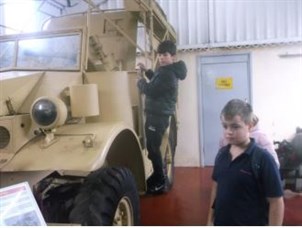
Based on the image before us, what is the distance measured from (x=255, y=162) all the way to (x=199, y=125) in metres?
6.00

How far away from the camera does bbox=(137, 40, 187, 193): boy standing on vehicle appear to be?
14.9 feet

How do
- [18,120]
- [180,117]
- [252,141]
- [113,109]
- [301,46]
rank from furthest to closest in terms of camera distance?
[180,117], [301,46], [113,109], [18,120], [252,141]

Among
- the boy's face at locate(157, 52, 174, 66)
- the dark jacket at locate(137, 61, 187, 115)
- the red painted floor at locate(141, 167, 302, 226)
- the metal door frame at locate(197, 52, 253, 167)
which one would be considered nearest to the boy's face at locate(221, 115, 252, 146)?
the red painted floor at locate(141, 167, 302, 226)

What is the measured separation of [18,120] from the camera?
8.38 feet

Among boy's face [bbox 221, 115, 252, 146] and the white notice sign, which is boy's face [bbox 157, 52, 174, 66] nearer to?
boy's face [bbox 221, 115, 252, 146]

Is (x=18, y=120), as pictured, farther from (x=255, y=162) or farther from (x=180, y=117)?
(x=180, y=117)

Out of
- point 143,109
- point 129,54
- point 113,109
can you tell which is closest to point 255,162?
point 113,109

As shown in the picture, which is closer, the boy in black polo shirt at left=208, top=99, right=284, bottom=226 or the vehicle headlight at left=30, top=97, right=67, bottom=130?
the boy in black polo shirt at left=208, top=99, right=284, bottom=226

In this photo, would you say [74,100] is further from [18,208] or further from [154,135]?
[154,135]

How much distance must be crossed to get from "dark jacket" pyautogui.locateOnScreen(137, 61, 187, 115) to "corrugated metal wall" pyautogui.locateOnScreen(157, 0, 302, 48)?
132 inches

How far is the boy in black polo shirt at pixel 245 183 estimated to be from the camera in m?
2.00

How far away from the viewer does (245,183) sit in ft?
6.77

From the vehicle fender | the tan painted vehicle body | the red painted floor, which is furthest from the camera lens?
the red painted floor

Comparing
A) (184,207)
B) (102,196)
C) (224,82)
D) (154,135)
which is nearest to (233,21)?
(224,82)
